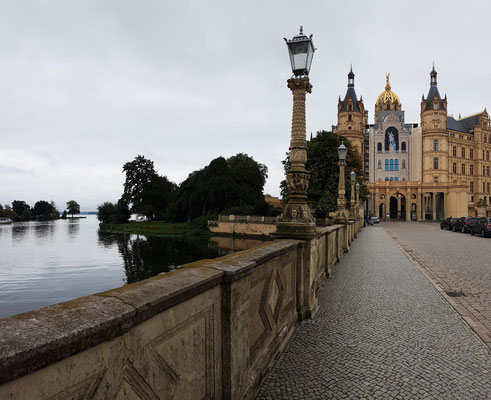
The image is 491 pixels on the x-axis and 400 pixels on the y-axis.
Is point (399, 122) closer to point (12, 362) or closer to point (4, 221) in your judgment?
point (12, 362)

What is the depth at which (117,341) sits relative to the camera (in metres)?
1.65

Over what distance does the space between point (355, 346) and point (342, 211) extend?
1299 cm

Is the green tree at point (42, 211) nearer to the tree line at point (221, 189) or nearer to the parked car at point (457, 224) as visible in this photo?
the tree line at point (221, 189)

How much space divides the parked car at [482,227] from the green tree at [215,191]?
29.8 meters

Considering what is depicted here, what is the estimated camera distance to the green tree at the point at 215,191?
1984 inches

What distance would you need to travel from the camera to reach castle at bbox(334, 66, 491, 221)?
72312mm

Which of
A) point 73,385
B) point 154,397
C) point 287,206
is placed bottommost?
point 154,397

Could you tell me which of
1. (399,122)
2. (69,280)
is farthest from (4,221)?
(399,122)

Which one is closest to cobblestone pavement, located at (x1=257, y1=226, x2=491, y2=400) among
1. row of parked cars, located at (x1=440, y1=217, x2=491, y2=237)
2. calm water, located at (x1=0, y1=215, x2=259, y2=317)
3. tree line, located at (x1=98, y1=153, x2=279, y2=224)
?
calm water, located at (x1=0, y1=215, x2=259, y2=317)

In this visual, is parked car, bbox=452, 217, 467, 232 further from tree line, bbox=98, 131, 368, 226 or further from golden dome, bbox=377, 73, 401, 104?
golden dome, bbox=377, 73, 401, 104

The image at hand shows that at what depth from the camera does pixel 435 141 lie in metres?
78.2

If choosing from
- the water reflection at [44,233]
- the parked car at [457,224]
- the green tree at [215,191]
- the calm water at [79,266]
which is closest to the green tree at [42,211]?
the water reflection at [44,233]

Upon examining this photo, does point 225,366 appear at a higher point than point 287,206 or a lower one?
lower

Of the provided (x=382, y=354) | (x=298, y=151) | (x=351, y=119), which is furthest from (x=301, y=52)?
(x=351, y=119)
